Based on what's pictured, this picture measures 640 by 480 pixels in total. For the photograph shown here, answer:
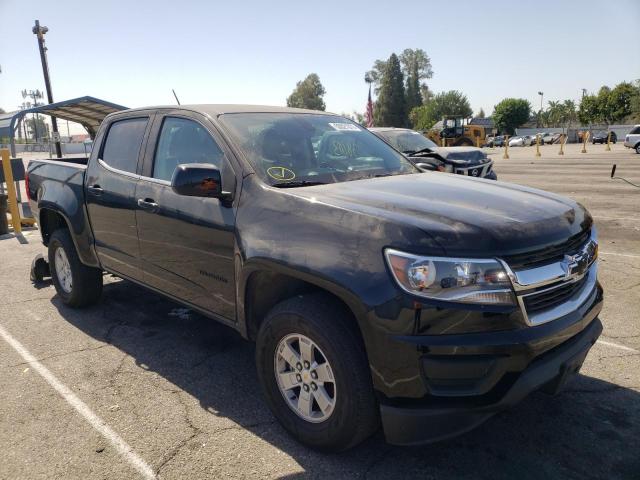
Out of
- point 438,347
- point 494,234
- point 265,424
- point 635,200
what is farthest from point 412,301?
point 635,200

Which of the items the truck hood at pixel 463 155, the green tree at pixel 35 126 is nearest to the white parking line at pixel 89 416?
the truck hood at pixel 463 155

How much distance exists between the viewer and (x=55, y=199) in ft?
15.9

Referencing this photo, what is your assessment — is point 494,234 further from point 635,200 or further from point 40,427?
point 635,200

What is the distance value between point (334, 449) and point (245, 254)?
1141mm

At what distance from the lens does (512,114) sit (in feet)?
300

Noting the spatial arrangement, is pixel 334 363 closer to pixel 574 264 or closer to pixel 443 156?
pixel 574 264

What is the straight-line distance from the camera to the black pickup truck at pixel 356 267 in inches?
85.9

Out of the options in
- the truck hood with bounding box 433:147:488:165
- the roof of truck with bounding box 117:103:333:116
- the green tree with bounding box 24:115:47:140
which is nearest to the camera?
the roof of truck with bounding box 117:103:333:116

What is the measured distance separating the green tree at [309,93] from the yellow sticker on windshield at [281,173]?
314 feet

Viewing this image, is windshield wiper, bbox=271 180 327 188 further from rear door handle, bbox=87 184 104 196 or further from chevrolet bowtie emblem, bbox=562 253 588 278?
rear door handle, bbox=87 184 104 196

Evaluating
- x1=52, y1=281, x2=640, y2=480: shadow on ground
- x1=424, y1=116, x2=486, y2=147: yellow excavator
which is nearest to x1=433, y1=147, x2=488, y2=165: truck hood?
x1=52, y1=281, x2=640, y2=480: shadow on ground

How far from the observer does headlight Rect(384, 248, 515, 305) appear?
2168mm

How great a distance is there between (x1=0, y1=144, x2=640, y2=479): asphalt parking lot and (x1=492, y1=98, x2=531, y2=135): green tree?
94434mm

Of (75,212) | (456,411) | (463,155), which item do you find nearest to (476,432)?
(456,411)
